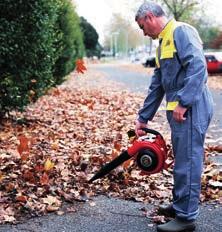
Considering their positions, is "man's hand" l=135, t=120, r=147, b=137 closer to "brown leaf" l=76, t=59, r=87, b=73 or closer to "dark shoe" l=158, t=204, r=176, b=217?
"dark shoe" l=158, t=204, r=176, b=217

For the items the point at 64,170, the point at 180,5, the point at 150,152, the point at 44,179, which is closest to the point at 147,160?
the point at 150,152

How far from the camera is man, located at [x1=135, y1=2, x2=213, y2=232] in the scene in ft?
11.9

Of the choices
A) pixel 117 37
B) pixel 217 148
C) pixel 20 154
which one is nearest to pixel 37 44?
pixel 20 154

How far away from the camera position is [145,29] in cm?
382

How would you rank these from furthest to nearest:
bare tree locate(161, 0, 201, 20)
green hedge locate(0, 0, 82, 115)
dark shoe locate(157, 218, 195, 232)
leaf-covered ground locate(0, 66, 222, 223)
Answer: bare tree locate(161, 0, 201, 20), green hedge locate(0, 0, 82, 115), leaf-covered ground locate(0, 66, 222, 223), dark shoe locate(157, 218, 195, 232)

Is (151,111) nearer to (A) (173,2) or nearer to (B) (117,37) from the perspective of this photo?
(A) (173,2)

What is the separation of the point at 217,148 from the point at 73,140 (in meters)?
2.29

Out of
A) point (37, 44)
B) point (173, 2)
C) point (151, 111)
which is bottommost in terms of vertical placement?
point (151, 111)

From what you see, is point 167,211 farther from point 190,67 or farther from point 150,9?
point 150,9

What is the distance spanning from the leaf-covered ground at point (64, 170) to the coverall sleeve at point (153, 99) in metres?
0.99

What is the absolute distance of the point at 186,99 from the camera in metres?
A: 3.59

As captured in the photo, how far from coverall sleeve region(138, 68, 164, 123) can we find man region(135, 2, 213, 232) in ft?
0.88

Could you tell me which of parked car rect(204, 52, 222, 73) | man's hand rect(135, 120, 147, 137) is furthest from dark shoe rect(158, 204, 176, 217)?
parked car rect(204, 52, 222, 73)

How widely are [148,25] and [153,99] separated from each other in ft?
2.47
